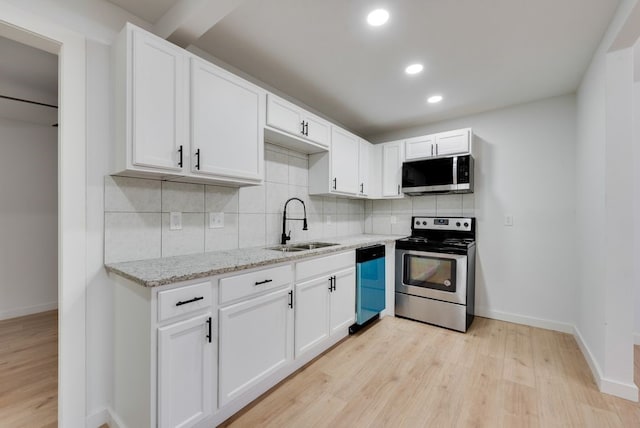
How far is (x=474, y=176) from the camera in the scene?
3.23m

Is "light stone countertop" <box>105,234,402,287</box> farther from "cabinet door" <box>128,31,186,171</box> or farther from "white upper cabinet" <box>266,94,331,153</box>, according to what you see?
"white upper cabinet" <box>266,94,331,153</box>

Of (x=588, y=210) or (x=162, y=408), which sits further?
(x=588, y=210)

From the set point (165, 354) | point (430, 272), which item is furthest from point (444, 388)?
point (165, 354)

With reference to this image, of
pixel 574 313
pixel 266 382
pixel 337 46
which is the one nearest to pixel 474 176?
pixel 574 313

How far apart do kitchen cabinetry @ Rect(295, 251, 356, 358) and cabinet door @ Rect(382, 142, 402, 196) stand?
1311 millimetres

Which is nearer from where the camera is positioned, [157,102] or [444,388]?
[157,102]

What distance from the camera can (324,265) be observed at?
2246 mm

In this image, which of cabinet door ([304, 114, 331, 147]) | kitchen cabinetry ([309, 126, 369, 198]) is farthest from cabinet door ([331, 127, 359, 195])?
cabinet door ([304, 114, 331, 147])

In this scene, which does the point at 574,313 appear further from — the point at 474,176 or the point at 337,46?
the point at 337,46

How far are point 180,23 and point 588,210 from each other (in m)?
3.21

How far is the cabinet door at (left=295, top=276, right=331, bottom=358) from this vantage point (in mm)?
2016

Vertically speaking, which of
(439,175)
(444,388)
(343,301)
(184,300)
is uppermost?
(439,175)

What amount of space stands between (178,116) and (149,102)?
154mm

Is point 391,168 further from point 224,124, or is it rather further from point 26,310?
point 26,310
